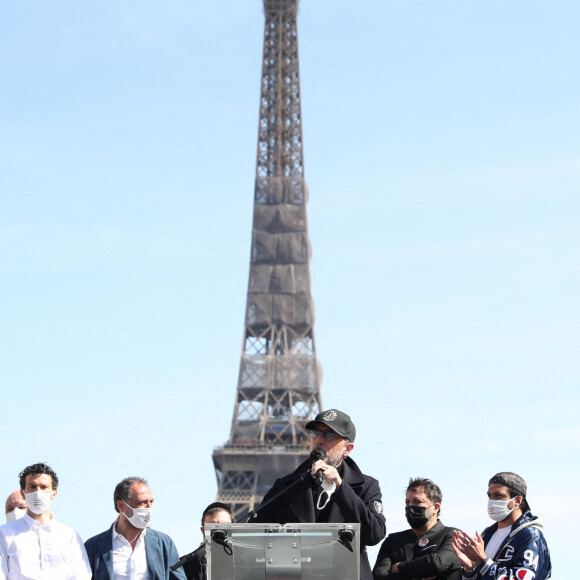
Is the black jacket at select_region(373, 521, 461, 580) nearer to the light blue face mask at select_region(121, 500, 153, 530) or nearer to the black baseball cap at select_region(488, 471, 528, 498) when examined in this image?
the black baseball cap at select_region(488, 471, 528, 498)

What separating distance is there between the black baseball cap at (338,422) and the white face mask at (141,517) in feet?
4.69

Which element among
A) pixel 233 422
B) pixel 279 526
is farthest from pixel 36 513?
pixel 233 422

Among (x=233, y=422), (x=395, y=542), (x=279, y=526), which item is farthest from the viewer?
(x=233, y=422)

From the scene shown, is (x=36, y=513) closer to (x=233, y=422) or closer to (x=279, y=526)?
(x=279, y=526)

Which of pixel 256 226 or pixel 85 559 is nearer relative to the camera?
pixel 85 559

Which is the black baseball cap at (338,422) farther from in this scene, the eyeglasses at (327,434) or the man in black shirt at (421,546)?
the man in black shirt at (421,546)

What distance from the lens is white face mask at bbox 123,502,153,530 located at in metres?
9.81

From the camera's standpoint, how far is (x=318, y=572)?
7.81 m

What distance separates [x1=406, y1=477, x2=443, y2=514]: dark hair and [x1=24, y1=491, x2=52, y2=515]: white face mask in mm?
2689

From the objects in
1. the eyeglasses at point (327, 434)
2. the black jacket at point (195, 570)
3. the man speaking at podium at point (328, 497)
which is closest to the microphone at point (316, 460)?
the man speaking at podium at point (328, 497)

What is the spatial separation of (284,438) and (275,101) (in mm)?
25279

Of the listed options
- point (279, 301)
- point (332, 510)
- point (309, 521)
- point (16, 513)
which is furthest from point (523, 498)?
point (279, 301)

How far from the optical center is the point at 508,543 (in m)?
9.61

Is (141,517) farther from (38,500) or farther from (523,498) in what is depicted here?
(523,498)
